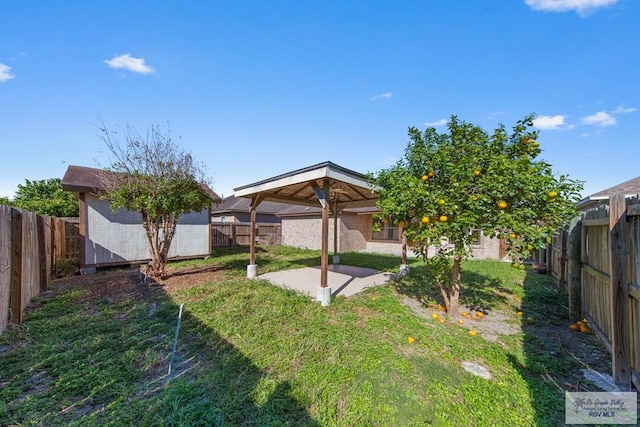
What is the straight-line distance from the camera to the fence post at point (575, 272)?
4199mm

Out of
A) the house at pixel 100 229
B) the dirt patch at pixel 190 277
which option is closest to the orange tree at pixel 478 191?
the dirt patch at pixel 190 277

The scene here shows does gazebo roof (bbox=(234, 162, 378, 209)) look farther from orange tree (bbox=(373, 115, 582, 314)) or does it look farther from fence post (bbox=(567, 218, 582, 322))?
fence post (bbox=(567, 218, 582, 322))

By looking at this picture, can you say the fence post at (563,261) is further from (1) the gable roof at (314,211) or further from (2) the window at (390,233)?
(2) the window at (390,233)

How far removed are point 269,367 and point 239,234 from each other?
13463 millimetres

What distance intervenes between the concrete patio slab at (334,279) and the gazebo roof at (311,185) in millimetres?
2172

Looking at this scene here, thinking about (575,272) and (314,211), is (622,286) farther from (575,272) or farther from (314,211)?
(314,211)

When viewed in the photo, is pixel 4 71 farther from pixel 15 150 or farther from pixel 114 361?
pixel 114 361

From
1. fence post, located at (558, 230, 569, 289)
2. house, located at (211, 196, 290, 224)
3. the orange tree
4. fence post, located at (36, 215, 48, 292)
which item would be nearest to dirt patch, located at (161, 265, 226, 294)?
fence post, located at (36, 215, 48, 292)

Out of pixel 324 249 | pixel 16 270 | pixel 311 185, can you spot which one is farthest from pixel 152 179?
pixel 324 249

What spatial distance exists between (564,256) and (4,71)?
1257cm

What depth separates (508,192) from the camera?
335 cm

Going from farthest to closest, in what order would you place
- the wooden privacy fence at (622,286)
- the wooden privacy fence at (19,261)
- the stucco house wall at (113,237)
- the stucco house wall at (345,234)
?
the stucco house wall at (345,234)
the stucco house wall at (113,237)
the wooden privacy fence at (19,261)
the wooden privacy fence at (622,286)

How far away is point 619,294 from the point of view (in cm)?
257

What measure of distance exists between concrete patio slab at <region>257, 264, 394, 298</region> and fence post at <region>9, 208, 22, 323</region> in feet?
13.9
